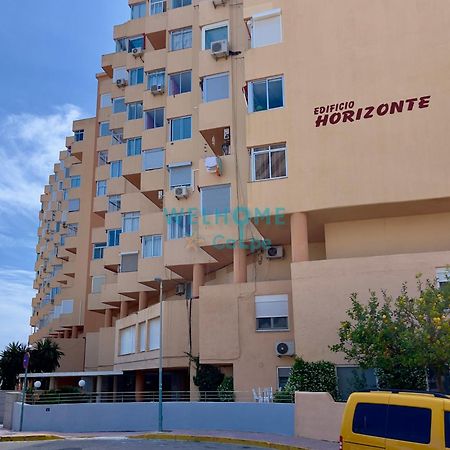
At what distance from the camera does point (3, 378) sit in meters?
47.6

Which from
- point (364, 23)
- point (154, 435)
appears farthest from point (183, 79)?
point (154, 435)

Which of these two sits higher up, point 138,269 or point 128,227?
point 128,227

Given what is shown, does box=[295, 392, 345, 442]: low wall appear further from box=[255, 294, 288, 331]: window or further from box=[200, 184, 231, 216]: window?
box=[200, 184, 231, 216]: window

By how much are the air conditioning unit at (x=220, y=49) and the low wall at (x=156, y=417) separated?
57.8 feet

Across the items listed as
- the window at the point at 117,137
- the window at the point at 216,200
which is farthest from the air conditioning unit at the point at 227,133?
the window at the point at 117,137

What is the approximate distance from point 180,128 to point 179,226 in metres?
6.47

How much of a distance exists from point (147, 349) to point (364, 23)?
2079cm

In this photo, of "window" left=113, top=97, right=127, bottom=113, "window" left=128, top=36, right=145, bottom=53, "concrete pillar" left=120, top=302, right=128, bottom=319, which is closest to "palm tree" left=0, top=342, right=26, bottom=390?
"concrete pillar" left=120, top=302, right=128, bottom=319

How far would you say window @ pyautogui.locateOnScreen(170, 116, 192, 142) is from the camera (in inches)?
1325

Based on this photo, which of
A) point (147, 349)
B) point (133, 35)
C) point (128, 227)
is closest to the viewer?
point (147, 349)

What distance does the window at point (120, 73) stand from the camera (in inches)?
1906

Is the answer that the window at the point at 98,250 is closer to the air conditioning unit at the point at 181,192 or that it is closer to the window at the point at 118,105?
the window at the point at 118,105

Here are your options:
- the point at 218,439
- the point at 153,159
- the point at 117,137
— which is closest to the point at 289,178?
the point at 218,439

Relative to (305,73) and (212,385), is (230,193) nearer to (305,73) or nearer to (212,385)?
(305,73)
